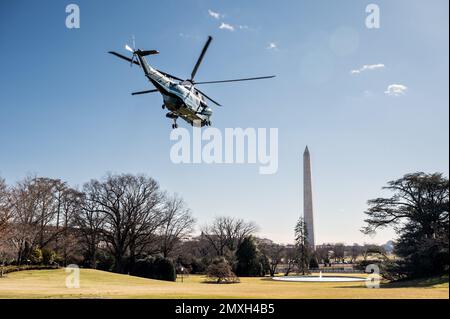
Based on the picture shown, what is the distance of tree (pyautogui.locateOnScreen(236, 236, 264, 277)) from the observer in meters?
55.6

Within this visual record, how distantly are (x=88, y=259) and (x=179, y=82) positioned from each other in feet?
146

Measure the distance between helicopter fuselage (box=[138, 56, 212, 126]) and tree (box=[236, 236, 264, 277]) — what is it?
118 ft

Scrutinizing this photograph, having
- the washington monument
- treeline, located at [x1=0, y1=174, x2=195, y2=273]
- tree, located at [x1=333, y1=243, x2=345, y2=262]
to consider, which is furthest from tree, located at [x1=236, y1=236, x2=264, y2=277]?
tree, located at [x1=333, y1=243, x2=345, y2=262]

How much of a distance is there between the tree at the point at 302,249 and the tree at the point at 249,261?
7.65 m

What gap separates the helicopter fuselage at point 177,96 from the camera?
2041cm

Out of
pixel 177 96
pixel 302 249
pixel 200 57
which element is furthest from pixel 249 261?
pixel 200 57

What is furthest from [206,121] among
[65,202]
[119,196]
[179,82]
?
[65,202]

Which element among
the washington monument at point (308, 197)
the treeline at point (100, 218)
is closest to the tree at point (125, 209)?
the treeline at point (100, 218)

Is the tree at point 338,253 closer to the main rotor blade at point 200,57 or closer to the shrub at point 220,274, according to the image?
the shrub at point 220,274

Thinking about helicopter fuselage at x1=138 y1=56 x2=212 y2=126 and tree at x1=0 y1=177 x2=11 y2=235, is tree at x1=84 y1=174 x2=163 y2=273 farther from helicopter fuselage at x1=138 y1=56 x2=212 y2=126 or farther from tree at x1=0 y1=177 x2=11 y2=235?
helicopter fuselage at x1=138 y1=56 x2=212 y2=126

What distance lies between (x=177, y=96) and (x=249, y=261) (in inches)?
1554
